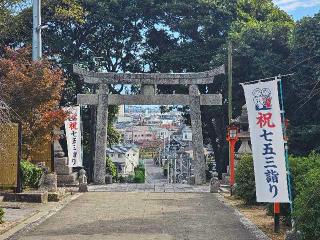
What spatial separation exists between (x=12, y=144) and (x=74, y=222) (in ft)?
15.4

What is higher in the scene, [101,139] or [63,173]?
[101,139]

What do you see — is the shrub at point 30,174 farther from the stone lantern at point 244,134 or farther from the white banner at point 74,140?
the stone lantern at point 244,134

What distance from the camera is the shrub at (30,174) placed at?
1834cm

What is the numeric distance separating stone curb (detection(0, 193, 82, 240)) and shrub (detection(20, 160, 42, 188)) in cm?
193

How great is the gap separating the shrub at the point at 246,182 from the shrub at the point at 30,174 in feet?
24.3

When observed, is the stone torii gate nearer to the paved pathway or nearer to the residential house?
the paved pathway

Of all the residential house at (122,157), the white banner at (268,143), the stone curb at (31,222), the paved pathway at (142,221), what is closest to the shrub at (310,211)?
the white banner at (268,143)

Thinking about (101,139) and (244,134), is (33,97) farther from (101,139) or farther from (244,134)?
(244,134)

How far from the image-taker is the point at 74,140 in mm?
24984

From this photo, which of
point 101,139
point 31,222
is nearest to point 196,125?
point 101,139

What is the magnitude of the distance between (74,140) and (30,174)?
6.19m

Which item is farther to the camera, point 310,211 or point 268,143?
point 268,143

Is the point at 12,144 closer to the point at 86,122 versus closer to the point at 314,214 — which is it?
the point at 314,214

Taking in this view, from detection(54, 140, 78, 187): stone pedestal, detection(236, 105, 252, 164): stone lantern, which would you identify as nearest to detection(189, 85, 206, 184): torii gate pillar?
detection(236, 105, 252, 164): stone lantern
